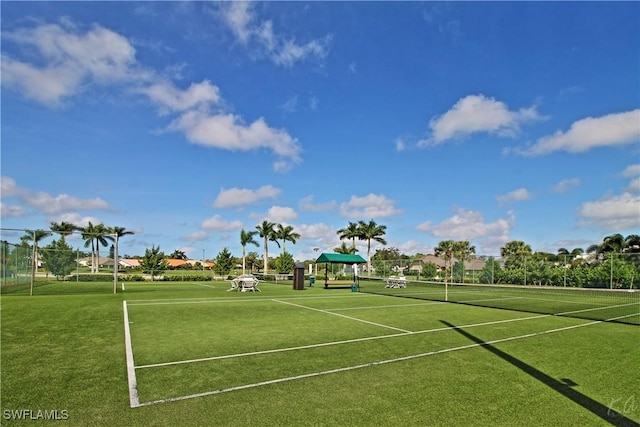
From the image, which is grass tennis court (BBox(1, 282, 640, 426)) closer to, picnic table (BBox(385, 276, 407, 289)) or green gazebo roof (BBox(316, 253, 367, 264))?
picnic table (BBox(385, 276, 407, 289))

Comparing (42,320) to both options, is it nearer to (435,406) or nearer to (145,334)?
(145,334)

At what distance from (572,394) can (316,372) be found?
3838 millimetres

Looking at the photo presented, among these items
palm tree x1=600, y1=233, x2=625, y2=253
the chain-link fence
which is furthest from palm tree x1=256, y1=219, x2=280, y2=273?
palm tree x1=600, y1=233, x2=625, y2=253

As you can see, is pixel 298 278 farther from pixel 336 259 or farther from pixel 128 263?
pixel 128 263

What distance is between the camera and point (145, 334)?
9.31 m

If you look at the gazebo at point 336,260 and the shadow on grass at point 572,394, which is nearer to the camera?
the shadow on grass at point 572,394

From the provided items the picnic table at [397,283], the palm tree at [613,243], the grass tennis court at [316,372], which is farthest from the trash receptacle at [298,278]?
the palm tree at [613,243]

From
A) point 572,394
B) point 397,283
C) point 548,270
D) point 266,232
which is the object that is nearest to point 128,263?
point 266,232

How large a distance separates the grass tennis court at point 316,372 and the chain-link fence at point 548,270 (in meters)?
15.1

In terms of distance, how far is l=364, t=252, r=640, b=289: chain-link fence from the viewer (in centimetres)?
2758

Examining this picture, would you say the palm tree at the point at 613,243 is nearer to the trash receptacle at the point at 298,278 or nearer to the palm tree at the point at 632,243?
the palm tree at the point at 632,243

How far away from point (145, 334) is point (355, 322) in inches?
239

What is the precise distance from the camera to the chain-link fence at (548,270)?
27578 millimetres

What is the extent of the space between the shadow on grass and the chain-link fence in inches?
651
